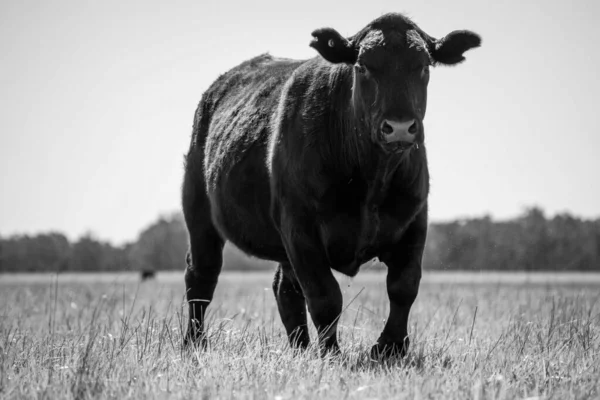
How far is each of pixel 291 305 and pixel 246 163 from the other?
5.49 ft

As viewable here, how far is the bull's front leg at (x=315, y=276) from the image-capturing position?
Answer: 17.3ft

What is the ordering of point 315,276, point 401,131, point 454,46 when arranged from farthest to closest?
point 454,46, point 315,276, point 401,131

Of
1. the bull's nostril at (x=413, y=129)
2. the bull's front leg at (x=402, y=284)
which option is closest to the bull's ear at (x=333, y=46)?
the bull's nostril at (x=413, y=129)

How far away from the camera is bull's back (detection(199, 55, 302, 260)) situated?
6438 mm

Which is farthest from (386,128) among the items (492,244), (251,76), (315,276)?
(492,244)

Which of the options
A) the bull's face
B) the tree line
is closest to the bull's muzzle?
the bull's face

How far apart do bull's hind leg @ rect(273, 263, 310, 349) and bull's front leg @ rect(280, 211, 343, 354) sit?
1.36 metres

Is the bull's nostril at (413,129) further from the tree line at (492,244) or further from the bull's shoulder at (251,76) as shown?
the tree line at (492,244)

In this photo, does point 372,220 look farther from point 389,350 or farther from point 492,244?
point 492,244

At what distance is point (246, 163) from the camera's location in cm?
656

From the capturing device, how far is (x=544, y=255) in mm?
83312

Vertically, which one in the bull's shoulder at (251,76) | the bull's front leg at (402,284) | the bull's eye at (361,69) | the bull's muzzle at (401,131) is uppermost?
the bull's shoulder at (251,76)

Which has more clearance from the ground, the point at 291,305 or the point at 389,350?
the point at 291,305

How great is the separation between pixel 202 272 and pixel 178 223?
383 ft
